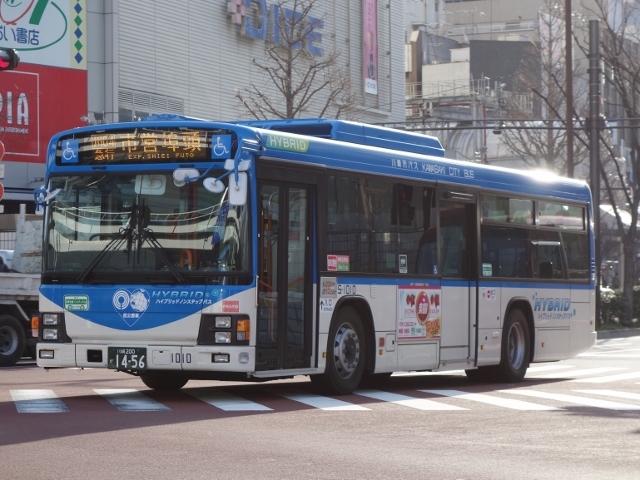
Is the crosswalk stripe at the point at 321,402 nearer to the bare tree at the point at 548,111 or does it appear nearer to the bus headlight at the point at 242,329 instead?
the bus headlight at the point at 242,329

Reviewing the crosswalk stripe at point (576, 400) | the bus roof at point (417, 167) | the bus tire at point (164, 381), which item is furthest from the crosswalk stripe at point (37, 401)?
the crosswalk stripe at point (576, 400)

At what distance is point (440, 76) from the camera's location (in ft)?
263

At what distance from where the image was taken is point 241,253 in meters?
14.1

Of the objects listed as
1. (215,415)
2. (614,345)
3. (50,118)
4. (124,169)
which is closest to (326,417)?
(215,415)

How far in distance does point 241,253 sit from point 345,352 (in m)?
2.35

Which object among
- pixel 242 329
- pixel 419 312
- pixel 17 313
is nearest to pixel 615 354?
pixel 419 312

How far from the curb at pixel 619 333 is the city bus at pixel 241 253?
22.7m

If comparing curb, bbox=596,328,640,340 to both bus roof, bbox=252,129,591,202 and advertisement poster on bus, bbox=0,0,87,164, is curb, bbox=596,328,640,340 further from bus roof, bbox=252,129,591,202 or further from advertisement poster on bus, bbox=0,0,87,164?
bus roof, bbox=252,129,591,202

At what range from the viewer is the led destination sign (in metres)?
14.3

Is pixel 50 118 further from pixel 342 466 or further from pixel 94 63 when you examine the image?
pixel 342 466

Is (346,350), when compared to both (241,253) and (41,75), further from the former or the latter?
(41,75)

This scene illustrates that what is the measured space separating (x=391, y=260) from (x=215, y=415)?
4187mm

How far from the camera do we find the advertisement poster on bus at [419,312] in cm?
1691

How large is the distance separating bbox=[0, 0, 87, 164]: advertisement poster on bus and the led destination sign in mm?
20593
